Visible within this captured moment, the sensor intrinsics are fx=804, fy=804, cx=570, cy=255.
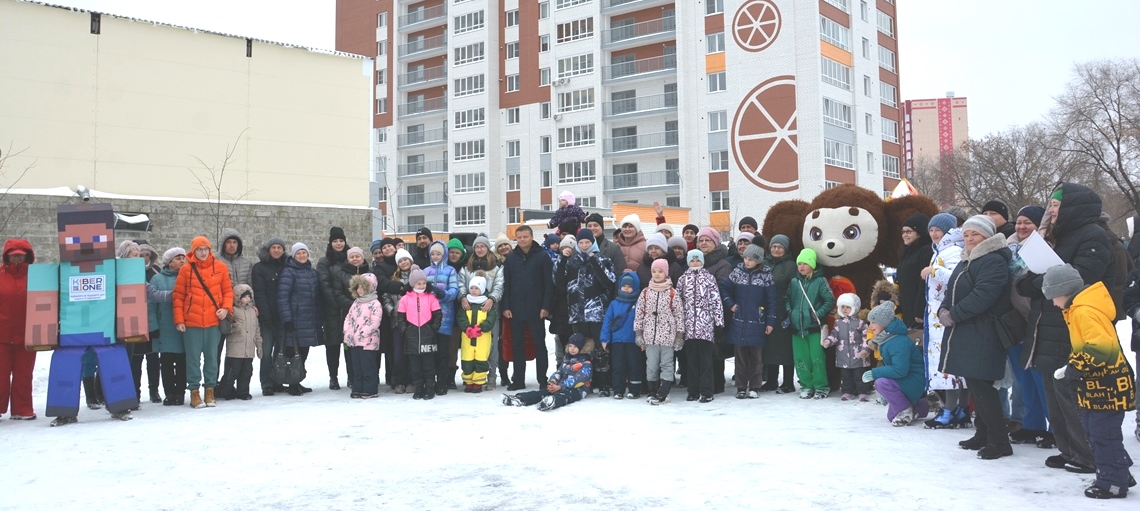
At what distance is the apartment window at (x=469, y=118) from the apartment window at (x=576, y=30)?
26.9 ft

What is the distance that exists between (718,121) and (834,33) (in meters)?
7.63

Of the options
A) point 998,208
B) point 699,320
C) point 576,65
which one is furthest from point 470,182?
point 998,208

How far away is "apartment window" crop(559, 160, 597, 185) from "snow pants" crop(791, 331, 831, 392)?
4077cm

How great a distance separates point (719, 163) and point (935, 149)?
103987mm

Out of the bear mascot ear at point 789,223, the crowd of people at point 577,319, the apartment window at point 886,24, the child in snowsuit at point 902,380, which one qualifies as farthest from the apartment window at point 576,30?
the child in snowsuit at point 902,380

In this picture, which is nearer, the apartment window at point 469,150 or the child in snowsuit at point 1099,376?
the child in snowsuit at point 1099,376

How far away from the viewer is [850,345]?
27.5 feet

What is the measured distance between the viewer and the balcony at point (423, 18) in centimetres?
5784

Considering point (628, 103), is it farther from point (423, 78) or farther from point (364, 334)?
point (364, 334)

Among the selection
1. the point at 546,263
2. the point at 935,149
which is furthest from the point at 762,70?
the point at 935,149

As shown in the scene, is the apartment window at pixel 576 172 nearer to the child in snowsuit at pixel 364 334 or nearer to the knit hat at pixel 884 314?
the child in snowsuit at pixel 364 334

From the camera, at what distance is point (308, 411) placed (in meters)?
8.24

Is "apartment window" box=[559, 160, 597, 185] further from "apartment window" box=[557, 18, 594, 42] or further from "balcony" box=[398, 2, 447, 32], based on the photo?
"balcony" box=[398, 2, 447, 32]

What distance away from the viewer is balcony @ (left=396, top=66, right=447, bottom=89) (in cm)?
5819
